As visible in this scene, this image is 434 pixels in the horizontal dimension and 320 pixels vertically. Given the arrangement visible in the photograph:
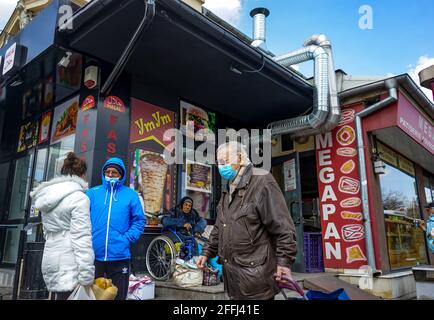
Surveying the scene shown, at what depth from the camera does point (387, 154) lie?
820 centimetres

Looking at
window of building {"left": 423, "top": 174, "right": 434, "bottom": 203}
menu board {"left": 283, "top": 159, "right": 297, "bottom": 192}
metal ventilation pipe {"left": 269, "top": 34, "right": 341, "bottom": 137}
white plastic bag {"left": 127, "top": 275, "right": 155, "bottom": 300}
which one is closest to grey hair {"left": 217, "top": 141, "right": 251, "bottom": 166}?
white plastic bag {"left": 127, "top": 275, "right": 155, "bottom": 300}

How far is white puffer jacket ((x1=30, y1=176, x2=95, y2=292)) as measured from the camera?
2.58m

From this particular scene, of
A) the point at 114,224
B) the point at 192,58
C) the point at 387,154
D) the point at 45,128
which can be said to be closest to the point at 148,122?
the point at 192,58

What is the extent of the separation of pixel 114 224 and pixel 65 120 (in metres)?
3.65

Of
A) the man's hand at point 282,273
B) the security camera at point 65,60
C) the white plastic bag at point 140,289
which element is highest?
the security camera at point 65,60

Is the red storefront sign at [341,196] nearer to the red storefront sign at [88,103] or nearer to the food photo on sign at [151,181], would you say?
the food photo on sign at [151,181]

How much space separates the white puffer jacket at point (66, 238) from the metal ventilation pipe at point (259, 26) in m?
6.60

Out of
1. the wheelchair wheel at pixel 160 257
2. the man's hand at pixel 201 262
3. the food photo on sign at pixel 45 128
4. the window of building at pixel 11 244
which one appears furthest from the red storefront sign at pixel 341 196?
the window of building at pixel 11 244

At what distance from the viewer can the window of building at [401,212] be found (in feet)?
23.9

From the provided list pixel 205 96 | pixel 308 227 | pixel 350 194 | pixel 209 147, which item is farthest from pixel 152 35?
pixel 308 227

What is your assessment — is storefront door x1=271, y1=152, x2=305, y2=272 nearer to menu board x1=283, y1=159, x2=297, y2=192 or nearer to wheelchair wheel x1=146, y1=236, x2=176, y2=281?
menu board x1=283, y1=159, x2=297, y2=192

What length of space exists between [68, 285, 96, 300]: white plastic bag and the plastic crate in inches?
205
